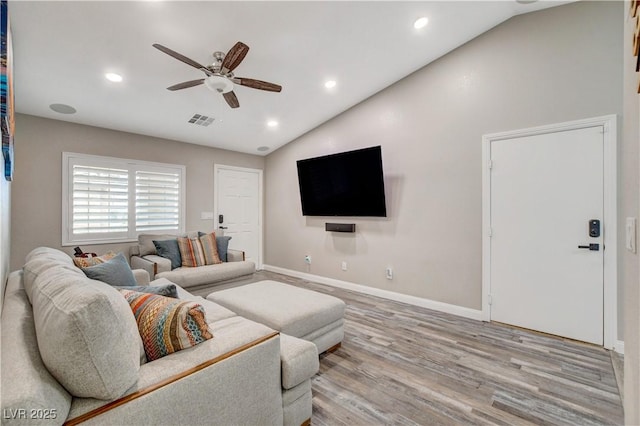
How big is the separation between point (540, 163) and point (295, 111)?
3.21m

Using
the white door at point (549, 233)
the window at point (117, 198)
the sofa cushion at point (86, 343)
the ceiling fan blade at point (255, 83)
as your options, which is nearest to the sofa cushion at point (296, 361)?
the sofa cushion at point (86, 343)

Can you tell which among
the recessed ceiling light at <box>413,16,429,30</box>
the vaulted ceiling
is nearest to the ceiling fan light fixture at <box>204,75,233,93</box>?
the vaulted ceiling

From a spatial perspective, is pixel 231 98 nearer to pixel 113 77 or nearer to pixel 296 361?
pixel 113 77

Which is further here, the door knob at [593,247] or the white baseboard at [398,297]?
the white baseboard at [398,297]

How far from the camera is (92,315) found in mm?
876

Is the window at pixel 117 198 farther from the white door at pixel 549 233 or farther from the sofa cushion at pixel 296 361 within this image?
the white door at pixel 549 233

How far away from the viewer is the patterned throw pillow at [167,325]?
3.95ft

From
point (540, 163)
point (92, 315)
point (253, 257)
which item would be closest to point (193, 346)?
point (92, 315)

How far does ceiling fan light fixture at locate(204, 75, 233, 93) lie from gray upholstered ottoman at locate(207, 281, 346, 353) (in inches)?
77.3

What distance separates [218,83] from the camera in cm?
260

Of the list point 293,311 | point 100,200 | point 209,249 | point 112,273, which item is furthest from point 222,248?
point 293,311

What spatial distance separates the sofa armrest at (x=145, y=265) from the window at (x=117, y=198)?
0.58m

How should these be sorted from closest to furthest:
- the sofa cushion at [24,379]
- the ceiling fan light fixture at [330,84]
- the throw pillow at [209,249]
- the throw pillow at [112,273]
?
1. the sofa cushion at [24,379]
2. the throw pillow at [112,273]
3. the ceiling fan light fixture at [330,84]
4. the throw pillow at [209,249]

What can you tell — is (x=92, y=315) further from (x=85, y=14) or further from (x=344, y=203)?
(x=344, y=203)
